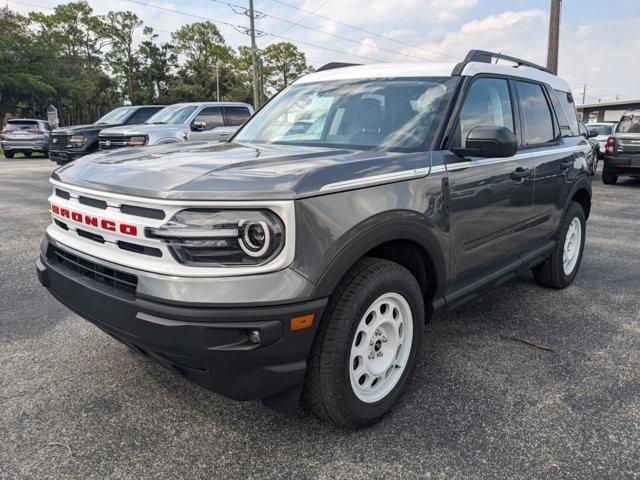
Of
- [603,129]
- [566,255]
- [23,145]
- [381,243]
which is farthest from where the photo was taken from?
[603,129]

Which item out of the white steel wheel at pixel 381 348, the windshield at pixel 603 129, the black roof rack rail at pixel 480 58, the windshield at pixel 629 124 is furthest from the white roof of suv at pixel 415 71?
the windshield at pixel 603 129

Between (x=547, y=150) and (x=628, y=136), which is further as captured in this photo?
(x=628, y=136)

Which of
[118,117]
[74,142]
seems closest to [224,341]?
[74,142]

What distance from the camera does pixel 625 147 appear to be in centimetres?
1222

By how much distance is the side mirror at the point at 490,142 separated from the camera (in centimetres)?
280

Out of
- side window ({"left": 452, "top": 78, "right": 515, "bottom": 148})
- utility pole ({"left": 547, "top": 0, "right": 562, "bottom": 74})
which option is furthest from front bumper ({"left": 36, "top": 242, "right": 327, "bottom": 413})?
utility pole ({"left": 547, "top": 0, "right": 562, "bottom": 74})

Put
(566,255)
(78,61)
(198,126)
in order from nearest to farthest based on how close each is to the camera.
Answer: (566,255) < (198,126) < (78,61)

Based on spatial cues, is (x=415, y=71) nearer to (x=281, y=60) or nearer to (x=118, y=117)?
(x=118, y=117)

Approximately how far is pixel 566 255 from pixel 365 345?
124 inches

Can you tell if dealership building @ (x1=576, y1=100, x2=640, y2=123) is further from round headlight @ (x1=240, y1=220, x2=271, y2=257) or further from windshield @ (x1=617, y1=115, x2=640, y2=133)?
round headlight @ (x1=240, y1=220, x2=271, y2=257)

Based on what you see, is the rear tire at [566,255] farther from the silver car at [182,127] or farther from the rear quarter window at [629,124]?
the rear quarter window at [629,124]

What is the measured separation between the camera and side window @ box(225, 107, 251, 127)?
41.1 feet

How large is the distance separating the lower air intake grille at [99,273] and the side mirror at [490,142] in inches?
74.7

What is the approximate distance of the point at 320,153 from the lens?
9.02 feet
